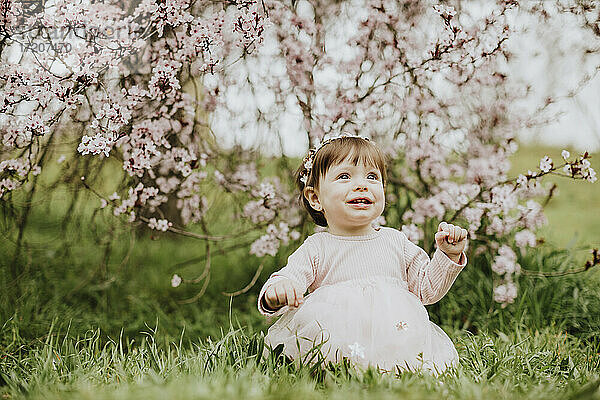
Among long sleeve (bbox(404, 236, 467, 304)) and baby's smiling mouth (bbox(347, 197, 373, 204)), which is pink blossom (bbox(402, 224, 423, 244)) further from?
baby's smiling mouth (bbox(347, 197, 373, 204))

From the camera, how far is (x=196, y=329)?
3.00 meters

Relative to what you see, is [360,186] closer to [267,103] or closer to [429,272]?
[429,272]

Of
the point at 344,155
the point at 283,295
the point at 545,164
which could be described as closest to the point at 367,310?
the point at 283,295

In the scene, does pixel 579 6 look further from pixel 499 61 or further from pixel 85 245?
pixel 85 245

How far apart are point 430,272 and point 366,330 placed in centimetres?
33

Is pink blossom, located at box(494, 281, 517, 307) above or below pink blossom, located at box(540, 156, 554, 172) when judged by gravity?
below

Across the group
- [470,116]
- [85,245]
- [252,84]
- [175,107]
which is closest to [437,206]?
[470,116]

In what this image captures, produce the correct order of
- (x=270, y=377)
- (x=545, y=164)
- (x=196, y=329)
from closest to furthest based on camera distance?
(x=270, y=377) < (x=545, y=164) < (x=196, y=329)

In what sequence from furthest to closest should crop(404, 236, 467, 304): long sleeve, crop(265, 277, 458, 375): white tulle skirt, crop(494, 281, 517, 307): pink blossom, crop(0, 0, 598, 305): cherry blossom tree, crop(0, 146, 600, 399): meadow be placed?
crop(494, 281, 517, 307): pink blossom
crop(0, 0, 598, 305): cherry blossom tree
crop(404, 236, 467, 304): long sleeve
crop(265, 277, 458, 375): white tulle skirt
crop(0, 146, 600, 399): meadow

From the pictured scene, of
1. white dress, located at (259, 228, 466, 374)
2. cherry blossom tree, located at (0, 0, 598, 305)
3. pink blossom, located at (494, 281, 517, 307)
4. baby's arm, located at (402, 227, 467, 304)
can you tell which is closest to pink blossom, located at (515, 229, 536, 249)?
cherry blossom tree, located at (0, 0, 598, 305)

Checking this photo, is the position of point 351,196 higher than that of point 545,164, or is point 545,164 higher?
point 545,164

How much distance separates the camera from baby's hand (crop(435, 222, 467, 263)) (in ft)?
6.52

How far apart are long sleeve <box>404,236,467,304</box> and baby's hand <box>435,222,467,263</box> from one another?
0.09 ft

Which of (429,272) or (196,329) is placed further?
(196,329)
